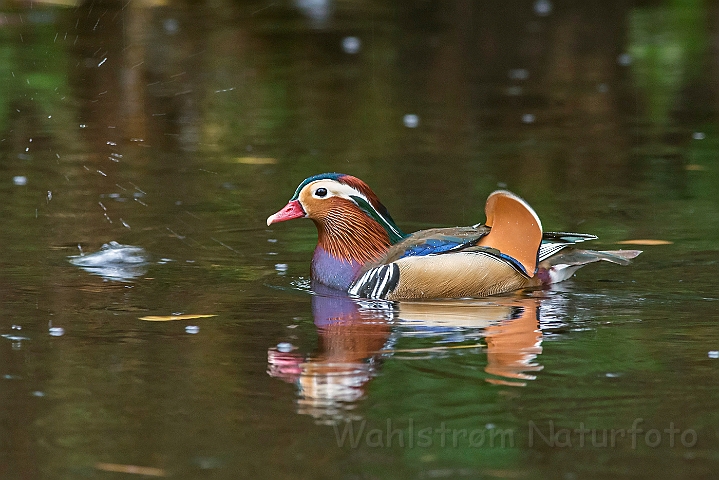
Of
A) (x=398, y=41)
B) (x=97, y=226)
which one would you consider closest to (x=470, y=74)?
(x=398, y=41)

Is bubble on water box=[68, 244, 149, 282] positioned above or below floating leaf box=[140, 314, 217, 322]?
above

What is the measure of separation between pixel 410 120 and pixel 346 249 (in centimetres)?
615

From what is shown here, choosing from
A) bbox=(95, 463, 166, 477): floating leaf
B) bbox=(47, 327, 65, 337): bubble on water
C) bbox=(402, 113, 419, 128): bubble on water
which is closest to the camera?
bbox=(95, 463, 166, 477): floating leaf

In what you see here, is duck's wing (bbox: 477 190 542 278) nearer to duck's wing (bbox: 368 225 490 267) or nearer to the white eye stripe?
duck's wing (bbox: 368 225 490 267)

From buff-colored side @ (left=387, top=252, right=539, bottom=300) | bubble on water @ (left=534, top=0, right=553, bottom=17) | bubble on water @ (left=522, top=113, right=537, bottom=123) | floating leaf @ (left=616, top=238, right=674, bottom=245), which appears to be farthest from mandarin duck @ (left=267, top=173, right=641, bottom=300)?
bubble on water @ (left=534, top=0, right=553, bottom=17)

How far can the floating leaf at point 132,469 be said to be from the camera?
5.09 m

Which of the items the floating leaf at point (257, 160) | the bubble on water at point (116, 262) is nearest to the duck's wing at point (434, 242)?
the bubble on water at point (116, 262)

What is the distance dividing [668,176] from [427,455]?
6830mm

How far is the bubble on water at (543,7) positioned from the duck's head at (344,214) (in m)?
13.8

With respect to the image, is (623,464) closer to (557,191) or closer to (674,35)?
(557,191)

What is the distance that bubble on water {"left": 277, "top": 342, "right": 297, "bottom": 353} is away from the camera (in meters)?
6.83

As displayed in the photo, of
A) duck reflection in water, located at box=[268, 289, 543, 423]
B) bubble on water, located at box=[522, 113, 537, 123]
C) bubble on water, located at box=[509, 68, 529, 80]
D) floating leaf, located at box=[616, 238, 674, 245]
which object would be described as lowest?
duck reflection in water, located at box=[268, 289, 543, 423]

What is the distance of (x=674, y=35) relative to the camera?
64.5 feet

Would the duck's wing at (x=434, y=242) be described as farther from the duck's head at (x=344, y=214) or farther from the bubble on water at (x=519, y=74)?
the bubble on water at (x=519, y=74)
